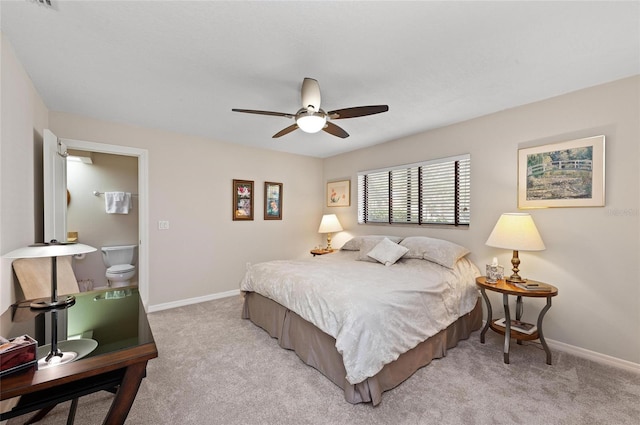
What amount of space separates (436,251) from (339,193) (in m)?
2.35

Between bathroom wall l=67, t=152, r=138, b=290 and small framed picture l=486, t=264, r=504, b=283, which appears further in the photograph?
bathroom wall l=67, t=152, r=138, b=290

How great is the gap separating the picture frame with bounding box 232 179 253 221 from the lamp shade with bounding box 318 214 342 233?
128 centimetres

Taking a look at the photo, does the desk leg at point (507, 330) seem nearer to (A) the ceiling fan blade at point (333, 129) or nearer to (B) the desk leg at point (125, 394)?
(A) the ceiling fan blade at point (333, 129)

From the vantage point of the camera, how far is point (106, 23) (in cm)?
165

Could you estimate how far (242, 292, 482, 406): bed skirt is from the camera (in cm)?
188

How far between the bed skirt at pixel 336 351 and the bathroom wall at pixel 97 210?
328cm

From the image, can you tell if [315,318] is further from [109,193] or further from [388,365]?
[109,193]

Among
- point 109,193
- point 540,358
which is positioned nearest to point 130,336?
point 540,358

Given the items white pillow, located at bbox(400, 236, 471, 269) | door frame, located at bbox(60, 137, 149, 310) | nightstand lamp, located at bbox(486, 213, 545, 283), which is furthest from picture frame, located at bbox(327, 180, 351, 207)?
door frame, located at bbox(60, 137, 149, 310)

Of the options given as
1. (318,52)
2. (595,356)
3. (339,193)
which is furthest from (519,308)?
(339,193)

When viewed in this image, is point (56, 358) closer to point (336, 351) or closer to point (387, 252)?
point (336, 351)

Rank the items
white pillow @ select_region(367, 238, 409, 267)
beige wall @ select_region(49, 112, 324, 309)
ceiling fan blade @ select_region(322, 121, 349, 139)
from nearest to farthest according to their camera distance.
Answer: ceiling fan blade @ select_region(322, 121, 349, 139)
white pillow @ select_region(367, 238, 409, 267)
beige wall @ select_region(49, 112, 324, 309)

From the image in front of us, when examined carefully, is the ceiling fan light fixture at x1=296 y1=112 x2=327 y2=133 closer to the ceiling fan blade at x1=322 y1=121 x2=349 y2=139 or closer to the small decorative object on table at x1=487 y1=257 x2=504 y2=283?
the ceiling fan blade at x1=322 y1=121 x2=349 y2=139

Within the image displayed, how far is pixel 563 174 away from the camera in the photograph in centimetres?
257
